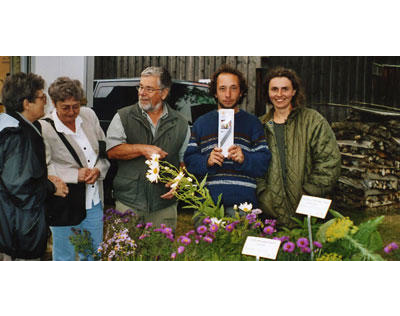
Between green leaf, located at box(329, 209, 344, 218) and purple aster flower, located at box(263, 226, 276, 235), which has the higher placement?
green leaf, located at box(329, 209, 344, 218)

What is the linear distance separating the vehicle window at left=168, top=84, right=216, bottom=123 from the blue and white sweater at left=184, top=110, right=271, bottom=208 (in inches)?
38.0

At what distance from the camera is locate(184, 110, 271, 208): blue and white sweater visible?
3.18 meters

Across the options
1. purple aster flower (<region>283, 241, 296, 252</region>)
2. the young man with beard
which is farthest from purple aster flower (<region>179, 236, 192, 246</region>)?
purple aster flower (<region>283, 241, 296, 252</region>)

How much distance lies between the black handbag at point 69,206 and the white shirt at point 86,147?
39mm

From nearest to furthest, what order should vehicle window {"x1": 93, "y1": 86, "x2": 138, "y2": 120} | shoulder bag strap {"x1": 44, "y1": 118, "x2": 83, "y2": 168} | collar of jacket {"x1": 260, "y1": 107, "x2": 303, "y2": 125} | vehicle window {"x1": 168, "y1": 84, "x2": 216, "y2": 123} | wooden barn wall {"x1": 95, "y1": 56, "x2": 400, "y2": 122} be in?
shoulder bag strap {"x1": 44, "y1": 118, "x2": 83, "y2": 168}, collar of jacket {"x1": 260, "y1": 107, "x2": 303, "y2": 125}, vehicle window {"x1": 93, "y1": 86, "x2": 138, "y2": 120}, wooden barn wall {"x1": 95, "y1": 56, "x2": 400, "y2": 122}, vehicle window {"x1": 168, "y1": 84, "x2": 216, "y2": 123}

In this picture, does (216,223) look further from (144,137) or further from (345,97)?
(345,97)

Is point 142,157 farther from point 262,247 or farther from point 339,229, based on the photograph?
point 339,229

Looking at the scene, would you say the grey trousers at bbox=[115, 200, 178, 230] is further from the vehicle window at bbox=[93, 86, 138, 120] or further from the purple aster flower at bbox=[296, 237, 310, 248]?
the purple aster flower at bbox=[296, 237, 310, 248]

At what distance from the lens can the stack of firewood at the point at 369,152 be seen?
4.50 m

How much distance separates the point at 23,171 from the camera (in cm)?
302

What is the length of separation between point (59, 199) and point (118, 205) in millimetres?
439

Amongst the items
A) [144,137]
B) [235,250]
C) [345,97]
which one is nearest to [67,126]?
[144,137]

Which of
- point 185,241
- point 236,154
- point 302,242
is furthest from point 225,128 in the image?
point 302,242
